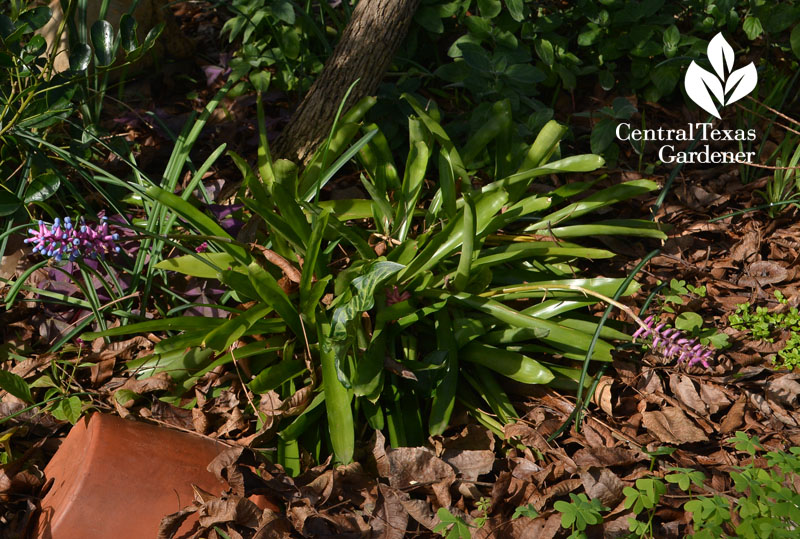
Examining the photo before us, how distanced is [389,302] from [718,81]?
171 centimetres

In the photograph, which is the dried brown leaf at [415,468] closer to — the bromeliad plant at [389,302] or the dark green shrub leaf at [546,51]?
the bromeliad plant at [389,302]

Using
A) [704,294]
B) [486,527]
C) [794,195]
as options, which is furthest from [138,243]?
[794,195]

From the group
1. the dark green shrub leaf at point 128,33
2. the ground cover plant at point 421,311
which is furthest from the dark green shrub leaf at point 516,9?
the dark green shrub leaf at point 128,33

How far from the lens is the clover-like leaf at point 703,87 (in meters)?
2.73

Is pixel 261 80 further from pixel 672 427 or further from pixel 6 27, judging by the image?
pixel 672 427

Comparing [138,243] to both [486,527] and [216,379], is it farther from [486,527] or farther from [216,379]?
[486,527]

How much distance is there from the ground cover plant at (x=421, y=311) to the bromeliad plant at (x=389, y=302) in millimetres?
10

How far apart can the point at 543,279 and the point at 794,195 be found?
101 centimetres

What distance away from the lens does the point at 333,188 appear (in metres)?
2.67

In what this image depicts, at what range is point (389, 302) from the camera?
197 cm

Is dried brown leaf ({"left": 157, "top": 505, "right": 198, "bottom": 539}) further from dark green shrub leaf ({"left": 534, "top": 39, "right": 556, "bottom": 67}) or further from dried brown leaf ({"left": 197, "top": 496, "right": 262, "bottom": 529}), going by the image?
dark green shrub leaf ({"left": 534, "top": 39, "right": 556, "bottom": 67})

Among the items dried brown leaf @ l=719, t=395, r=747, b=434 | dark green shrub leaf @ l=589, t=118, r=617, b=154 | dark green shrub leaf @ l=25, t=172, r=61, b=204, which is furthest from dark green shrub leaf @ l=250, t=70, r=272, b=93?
dried brown leaf @ l=719, t=395, r=747, b=434

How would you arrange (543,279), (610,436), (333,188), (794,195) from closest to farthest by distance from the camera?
(610,436) < (543,279) < (794,195) < (333,188)

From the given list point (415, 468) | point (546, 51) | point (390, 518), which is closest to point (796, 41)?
point (546, 51)
